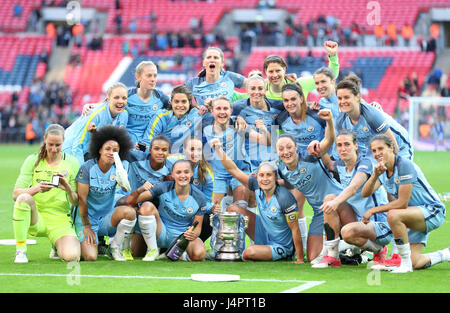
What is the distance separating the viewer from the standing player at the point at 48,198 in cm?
700

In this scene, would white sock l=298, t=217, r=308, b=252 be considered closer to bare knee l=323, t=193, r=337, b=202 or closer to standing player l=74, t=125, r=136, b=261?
bare knee l=323, t=193, r=337, b=202

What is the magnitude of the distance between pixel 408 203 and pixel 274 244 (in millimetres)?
1344

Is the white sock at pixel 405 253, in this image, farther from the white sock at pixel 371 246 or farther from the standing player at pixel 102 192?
the standing player at pixel 102 192

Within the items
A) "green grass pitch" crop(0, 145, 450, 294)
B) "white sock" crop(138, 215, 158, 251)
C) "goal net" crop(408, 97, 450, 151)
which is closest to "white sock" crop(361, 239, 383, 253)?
"green grass pitch" crop(0, 145, 450, 294)

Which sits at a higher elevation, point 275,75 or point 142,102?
point 275,75

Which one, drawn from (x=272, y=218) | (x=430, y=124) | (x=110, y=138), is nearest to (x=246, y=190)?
(x=272, y=218)

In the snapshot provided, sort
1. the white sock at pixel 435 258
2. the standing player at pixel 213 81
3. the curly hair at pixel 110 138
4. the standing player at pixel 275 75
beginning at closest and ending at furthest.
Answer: the white sock at pixel 435 258, the curly hair at pixel 110 138, the standing player at pixel 275 75, the standing player at pixel 213 81

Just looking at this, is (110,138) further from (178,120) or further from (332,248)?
(332,248)

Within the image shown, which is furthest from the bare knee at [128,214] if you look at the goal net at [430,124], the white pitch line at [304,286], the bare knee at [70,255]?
the goal net at [430,124]

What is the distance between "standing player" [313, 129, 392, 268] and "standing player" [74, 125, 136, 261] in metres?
1.84

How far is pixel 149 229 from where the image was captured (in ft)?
24.2

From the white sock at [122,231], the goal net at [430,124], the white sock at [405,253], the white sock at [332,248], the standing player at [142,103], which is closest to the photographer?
the white sock at [405,253]

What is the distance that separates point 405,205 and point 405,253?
41cm
